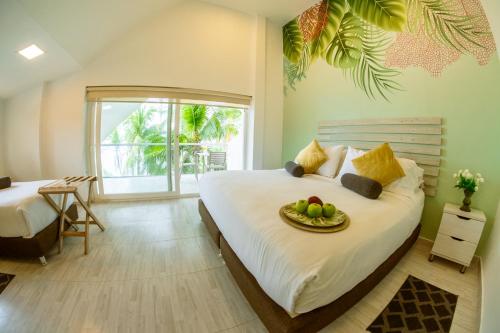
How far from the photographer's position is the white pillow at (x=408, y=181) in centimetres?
201

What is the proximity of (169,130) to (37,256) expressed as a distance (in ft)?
7.75

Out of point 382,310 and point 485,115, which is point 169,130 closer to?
point 382,310

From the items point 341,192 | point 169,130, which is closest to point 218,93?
point 169,130

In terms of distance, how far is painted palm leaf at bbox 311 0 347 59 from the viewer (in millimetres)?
2887

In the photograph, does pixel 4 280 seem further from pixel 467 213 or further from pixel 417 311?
pixel 467 213

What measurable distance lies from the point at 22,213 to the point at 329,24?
14.1 feet

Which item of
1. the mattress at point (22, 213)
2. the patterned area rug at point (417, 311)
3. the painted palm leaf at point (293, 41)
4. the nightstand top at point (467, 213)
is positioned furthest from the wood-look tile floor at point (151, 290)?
the painted palm leaf at point (293, 41)

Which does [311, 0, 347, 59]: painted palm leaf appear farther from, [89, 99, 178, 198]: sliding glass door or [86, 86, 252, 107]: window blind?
[89, 99, 178, 198]: sliding glass door

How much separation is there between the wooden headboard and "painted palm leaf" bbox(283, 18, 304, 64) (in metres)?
1.74

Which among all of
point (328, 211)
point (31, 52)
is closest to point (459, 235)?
point (328, 211)

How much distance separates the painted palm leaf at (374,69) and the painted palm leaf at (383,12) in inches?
4.0

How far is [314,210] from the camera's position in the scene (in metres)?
1.29

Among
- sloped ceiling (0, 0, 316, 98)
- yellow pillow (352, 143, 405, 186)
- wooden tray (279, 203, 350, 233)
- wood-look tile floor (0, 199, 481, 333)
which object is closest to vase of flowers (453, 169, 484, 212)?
yellow pillow (352, 143, 405, 186)

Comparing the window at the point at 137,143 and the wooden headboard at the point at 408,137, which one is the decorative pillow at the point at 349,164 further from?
the window at the point at 137,143
